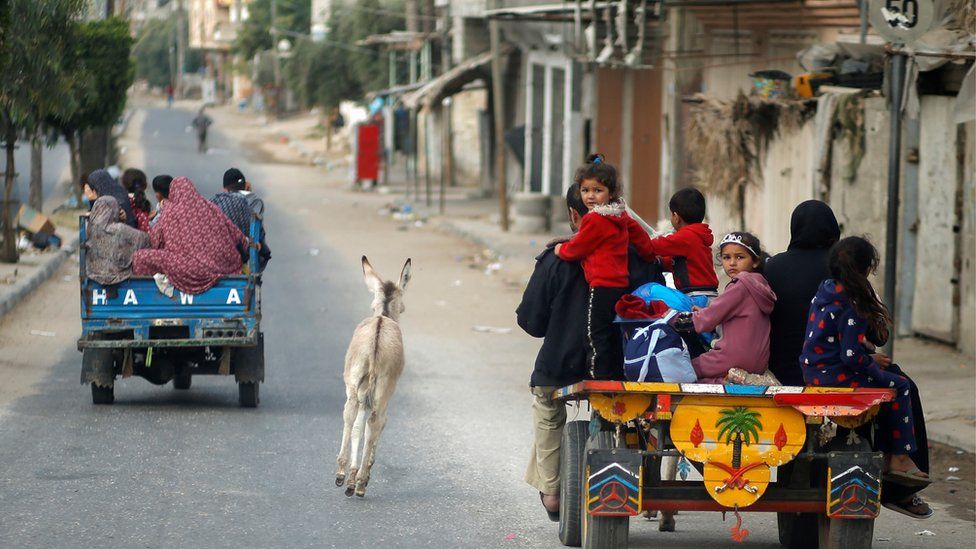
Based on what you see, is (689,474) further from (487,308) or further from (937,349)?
(487,308)

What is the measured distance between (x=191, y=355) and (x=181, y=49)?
93559mm

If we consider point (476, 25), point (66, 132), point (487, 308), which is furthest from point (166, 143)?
point (487, 308)

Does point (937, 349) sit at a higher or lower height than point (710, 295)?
lower

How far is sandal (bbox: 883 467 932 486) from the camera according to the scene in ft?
20.8

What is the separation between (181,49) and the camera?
10100cm

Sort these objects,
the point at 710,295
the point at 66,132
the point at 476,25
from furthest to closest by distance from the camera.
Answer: the point at 476,25, the point at 66,132, the point at 710,295

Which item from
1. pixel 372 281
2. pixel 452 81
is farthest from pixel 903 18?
pixel 452 81

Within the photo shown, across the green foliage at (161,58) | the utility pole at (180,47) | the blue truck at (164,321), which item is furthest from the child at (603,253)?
the green foliage at (161,58)

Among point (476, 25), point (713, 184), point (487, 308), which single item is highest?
point (476, 25)

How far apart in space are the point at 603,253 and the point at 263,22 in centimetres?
7727

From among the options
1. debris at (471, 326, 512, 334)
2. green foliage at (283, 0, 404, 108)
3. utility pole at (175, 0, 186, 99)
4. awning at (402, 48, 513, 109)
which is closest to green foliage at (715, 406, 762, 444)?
debris at (471, 326, 512, 334)

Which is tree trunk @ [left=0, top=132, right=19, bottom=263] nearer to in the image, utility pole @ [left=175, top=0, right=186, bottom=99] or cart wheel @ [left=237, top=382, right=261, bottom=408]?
cart wheel @ [left=237, top=382, right=261, bottom=408]

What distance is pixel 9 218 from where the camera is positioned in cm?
1919

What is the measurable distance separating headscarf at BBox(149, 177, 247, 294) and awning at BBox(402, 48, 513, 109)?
21809 mm
